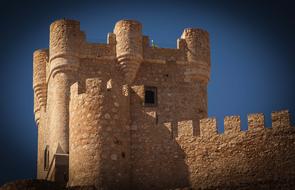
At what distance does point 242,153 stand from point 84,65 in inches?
370

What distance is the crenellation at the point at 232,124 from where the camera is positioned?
38500mm

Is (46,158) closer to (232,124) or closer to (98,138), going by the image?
(98,138)

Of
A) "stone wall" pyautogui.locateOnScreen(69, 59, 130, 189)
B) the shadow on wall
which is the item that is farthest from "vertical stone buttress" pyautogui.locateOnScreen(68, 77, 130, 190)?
the shadow on wall

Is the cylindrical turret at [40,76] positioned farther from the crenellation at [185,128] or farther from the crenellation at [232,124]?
the crenellation at [232,124]

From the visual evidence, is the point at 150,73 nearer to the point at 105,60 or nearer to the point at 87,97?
the point at 105,60

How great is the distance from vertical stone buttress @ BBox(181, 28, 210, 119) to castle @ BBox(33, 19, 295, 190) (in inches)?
1.8

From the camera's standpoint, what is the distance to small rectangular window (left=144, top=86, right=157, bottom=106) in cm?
4331

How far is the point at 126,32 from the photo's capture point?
44.1 m

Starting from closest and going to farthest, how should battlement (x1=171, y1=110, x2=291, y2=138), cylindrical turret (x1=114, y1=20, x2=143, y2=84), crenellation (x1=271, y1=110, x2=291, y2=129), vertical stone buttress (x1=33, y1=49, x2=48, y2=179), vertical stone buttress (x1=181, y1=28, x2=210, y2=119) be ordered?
crenellation (x1=271, y1=110, x2=291, y2=129)
battlement (x1=171, y1=110, x2=291, y2=138)
cylindrical turret (x1=114, y1=20, x2=143, y2=84)
vertical stone buttress (x1=181, y1=28, x2=210, y2=119)
vertical stone buttress (x1=33, y1=49, x2=48, y2=179)

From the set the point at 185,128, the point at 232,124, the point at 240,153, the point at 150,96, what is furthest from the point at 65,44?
the point at 240,153

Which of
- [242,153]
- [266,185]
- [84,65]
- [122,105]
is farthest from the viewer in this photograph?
[84,65]

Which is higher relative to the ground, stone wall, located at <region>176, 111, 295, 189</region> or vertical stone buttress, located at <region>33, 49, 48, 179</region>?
vertical stone buttress, located at <region>33, 49, 48, 179</region>

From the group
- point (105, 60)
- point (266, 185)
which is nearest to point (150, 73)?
point (105, 60)

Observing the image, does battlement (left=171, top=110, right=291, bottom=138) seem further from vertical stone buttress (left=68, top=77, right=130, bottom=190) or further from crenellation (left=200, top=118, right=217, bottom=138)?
vertical stone buttress (left=68, top=77, right=130, bottom=190)
